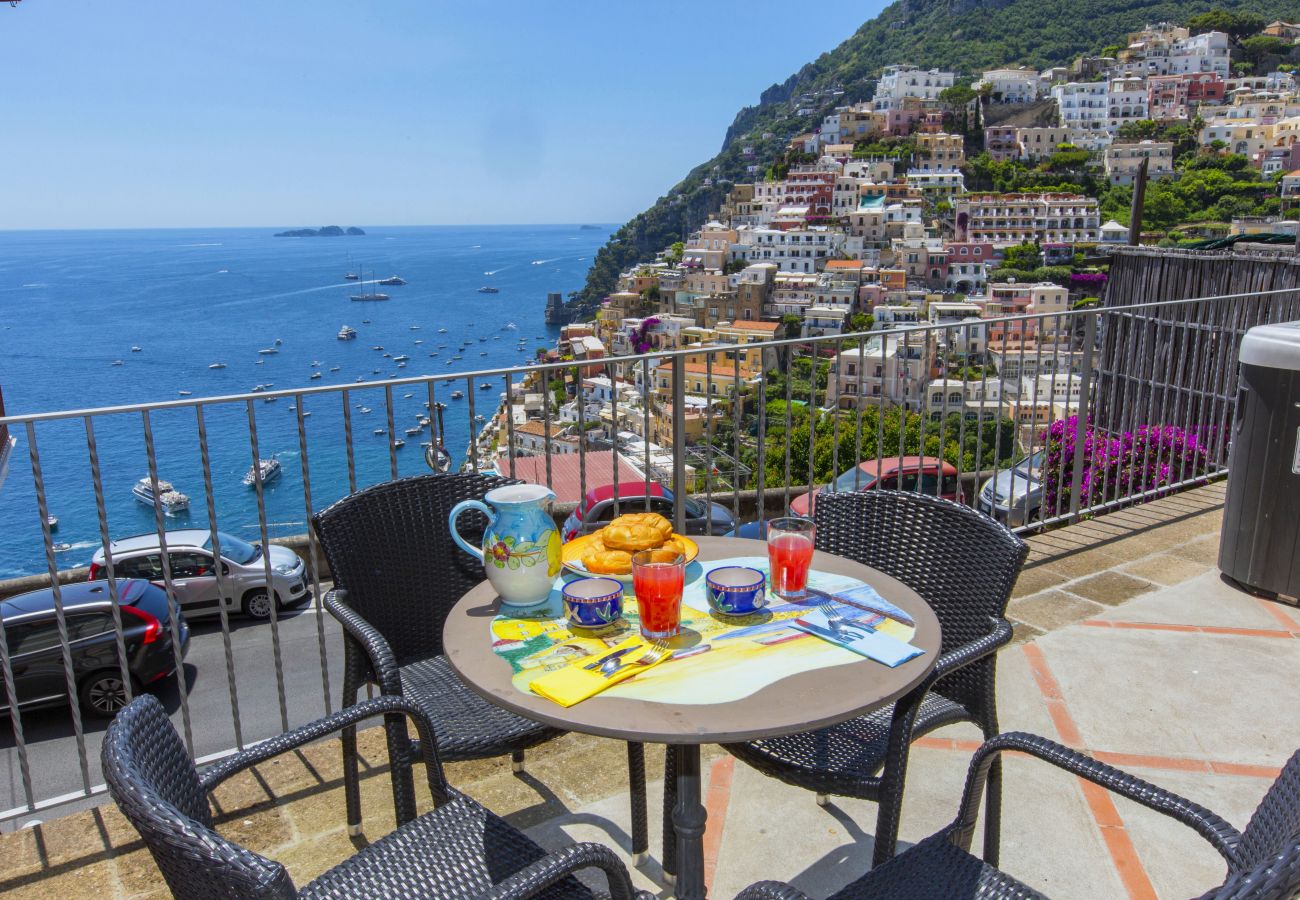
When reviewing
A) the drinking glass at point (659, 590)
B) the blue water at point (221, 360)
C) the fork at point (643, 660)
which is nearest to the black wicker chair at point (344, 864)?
the fork at point (643, 660)

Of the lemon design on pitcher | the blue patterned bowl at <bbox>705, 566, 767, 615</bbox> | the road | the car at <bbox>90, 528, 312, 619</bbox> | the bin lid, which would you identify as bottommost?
the road

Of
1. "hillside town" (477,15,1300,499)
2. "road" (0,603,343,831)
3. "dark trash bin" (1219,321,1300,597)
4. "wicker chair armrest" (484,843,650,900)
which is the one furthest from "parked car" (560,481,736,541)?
"hillside town" (477,15,1300,499)

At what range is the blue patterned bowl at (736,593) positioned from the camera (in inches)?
61.8

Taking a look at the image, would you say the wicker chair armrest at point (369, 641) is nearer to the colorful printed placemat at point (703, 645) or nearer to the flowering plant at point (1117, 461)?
the colorful printed placemat at point (703, 645)

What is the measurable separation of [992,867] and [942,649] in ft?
1.96

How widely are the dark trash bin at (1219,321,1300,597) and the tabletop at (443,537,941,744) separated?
8.23 ft

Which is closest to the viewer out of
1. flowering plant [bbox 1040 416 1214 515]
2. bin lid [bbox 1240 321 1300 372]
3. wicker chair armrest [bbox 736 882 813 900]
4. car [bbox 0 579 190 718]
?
wicker chair armrest [bbox 736 882 813 900]

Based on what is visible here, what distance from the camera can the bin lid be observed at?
3.17 meters

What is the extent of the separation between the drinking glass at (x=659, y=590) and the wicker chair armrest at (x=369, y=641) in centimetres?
53

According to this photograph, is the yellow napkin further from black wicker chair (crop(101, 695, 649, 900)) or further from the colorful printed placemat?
black wicker chair (crop(101, 695, 649, 900))

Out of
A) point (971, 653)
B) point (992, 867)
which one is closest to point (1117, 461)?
point (971, 653)

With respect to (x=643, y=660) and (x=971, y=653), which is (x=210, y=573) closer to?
(x=643, y=660)

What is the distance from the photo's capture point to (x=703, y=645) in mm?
1471

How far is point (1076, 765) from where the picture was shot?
1319 mm
